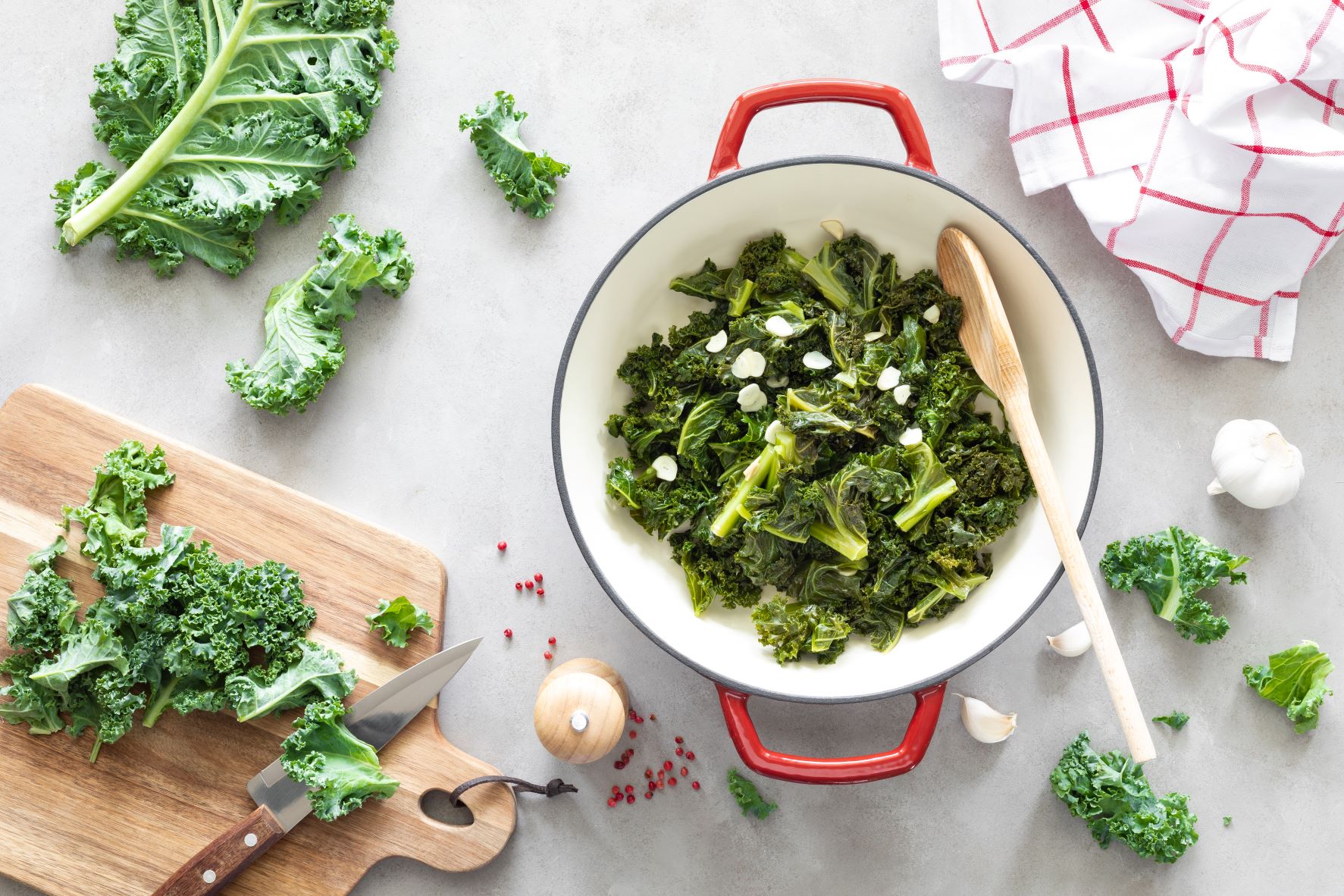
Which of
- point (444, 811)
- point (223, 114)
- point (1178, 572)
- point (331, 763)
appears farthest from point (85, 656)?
point (1178, 572)

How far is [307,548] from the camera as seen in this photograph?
2646 mm

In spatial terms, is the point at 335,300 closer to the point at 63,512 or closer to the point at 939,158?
the point at 63,512

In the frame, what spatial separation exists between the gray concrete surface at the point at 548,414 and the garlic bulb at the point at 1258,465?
124 mm

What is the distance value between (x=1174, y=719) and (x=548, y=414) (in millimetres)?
1957

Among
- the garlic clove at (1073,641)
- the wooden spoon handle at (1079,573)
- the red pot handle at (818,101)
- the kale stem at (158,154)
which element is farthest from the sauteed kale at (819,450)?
the kale stem at (158,154)

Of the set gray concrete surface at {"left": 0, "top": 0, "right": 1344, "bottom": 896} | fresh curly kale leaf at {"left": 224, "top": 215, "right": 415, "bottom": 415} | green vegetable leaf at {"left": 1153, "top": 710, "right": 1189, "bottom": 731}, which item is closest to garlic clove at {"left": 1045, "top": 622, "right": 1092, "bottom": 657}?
gray concrete surface at {"left": 0, "top": 0, "right": 1344, "bottom": 896}

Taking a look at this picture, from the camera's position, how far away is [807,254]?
A: 103 inches

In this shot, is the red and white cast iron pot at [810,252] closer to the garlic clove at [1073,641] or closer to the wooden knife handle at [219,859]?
the garlic clove at [1073,641]

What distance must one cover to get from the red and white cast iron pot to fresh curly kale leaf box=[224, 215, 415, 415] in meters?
0.69

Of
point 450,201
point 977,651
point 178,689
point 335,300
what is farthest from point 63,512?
point 977,651

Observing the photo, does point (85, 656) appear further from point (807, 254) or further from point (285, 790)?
point (807, 254)

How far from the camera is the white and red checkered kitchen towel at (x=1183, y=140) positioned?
2.47 metres

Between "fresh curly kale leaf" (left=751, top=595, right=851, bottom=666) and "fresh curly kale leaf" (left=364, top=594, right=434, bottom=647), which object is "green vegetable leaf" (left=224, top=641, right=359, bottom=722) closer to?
"fresh curly kale leaf" (left=364, top=594, right=434, bottom=647)

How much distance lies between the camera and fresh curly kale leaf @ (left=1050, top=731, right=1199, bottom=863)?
2562 mm
